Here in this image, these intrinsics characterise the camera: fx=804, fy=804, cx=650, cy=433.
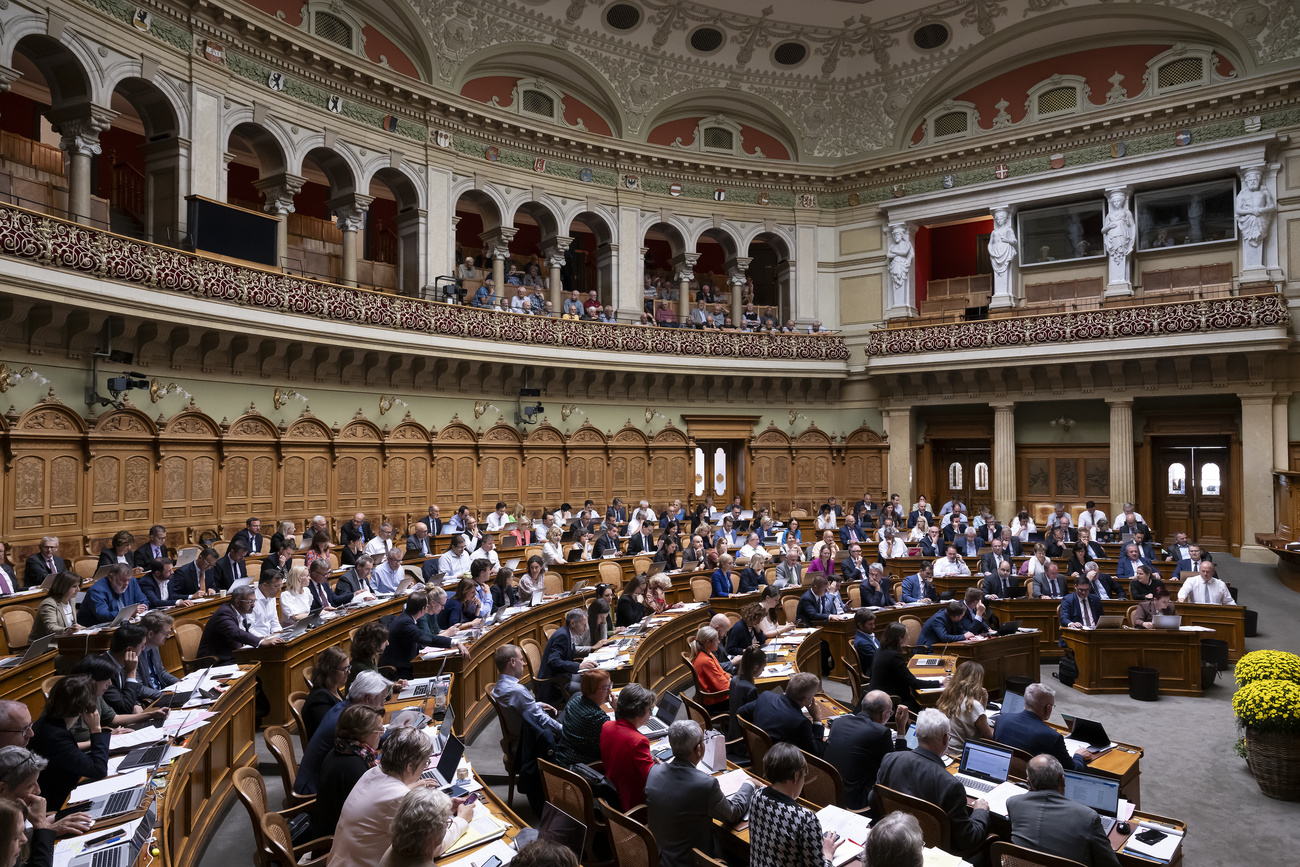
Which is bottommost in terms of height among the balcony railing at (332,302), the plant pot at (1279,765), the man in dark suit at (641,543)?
the plant pot at (1279,765)

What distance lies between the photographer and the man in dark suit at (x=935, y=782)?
472cm

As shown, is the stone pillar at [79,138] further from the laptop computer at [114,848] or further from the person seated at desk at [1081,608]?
the person seated at desk at [1081,608]

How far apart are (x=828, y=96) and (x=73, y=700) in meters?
25.4

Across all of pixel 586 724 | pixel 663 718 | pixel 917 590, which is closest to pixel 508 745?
pixel 586 724

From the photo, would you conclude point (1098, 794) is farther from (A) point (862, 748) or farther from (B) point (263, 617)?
(B) point (263, 617)

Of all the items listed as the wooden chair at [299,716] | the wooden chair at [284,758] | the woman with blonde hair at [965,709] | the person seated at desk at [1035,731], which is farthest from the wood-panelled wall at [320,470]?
the person seated at desk at [1035,731]

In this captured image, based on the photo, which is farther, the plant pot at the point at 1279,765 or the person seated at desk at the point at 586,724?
the plant pot at the point at 1279,765

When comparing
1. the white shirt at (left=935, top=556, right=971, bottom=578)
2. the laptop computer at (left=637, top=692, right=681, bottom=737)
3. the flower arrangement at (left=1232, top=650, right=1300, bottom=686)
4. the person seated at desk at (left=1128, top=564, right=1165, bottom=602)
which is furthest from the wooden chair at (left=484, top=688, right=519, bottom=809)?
the person seated at desk at (left=1128, top=564, right=1165, bottom=602)

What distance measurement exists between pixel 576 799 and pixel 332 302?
1391cm

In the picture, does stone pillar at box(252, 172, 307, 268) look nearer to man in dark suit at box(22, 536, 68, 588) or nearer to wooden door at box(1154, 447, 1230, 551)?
man in dark suit at box(22, 536, 68, 588)

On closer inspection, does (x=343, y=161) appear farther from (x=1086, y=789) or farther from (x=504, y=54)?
(x=1086, y=789)

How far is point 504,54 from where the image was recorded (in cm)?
2112

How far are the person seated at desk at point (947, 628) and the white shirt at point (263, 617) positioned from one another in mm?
7330

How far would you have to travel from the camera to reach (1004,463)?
72.7 feet
